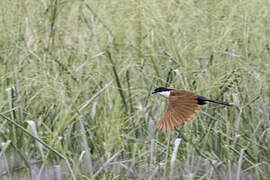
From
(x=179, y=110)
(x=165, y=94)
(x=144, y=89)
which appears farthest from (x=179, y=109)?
(x=144, y=89)

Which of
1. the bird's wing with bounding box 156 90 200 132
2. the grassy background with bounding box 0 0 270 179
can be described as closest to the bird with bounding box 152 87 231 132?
the bird's wing with bounding box 156 90 200 132

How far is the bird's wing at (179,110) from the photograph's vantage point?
2152 mm

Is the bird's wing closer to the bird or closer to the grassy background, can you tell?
the bird

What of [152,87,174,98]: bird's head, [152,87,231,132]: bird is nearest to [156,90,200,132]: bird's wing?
[152,87,231,132]: bird

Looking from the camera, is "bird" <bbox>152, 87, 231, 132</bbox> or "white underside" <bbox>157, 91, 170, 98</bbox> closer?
"bird" <bbox>152, 87, 231, 132</bbox>

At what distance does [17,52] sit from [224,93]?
3.25ft

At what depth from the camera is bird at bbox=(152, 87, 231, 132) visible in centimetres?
215

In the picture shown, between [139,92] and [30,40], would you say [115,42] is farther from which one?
[30,40]

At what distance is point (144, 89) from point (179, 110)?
53 cm

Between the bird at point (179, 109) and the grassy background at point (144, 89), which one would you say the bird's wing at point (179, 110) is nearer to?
the bird at point (179, 109)

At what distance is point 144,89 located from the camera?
8.97 ft

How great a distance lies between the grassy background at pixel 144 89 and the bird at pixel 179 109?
11 centimetres

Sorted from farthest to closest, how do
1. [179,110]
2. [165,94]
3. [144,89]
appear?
1. [144,89]
2. [165,94]
3. [179,110]

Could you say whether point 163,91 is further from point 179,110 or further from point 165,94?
point 179,110
